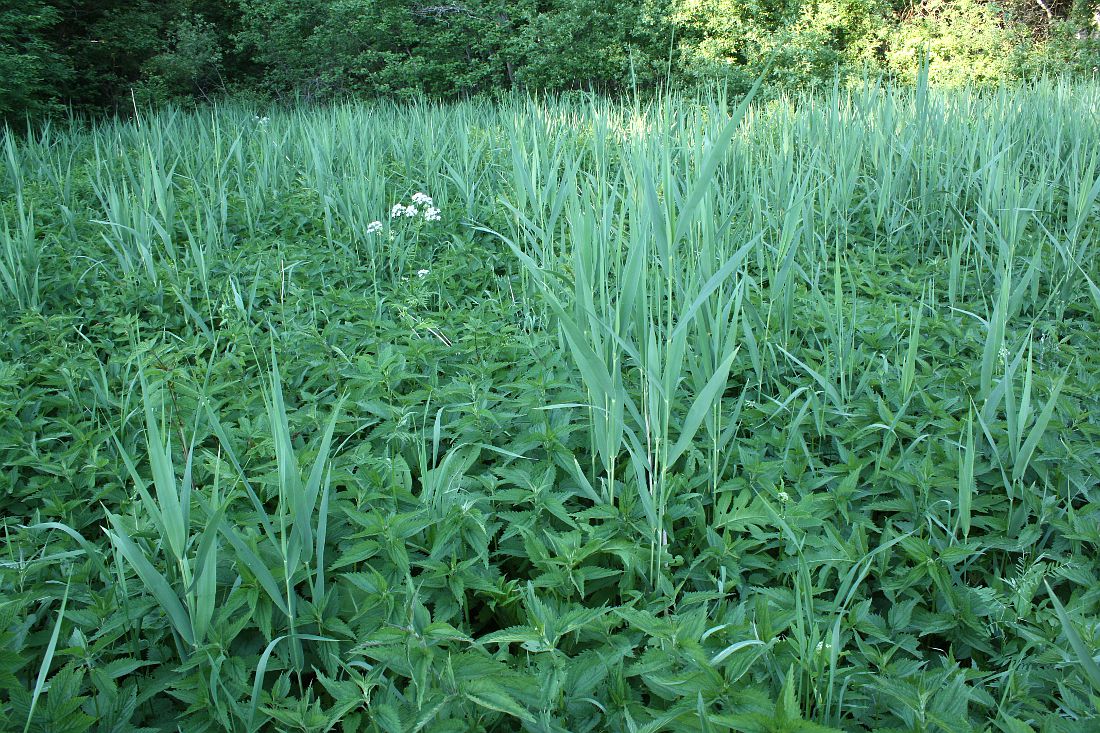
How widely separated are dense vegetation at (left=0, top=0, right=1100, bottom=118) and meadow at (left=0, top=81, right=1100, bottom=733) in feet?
27.2

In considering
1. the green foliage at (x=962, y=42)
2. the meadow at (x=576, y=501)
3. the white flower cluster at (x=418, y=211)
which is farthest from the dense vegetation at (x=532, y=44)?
the meadow at (x=576, y=501)

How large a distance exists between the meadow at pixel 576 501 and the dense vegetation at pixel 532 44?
8.28 m

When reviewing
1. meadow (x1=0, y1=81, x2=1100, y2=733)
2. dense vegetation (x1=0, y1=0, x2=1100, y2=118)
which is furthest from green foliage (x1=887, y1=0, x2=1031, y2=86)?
meadow (x1=0, y1=81, x2=1100, y2=733)

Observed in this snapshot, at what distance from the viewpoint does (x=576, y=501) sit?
4.89 ft

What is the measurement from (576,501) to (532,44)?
1022 cm

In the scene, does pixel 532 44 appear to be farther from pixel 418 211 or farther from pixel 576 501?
pixel 576 501

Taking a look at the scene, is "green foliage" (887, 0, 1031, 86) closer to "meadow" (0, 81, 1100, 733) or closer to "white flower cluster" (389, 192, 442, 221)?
"meadow" (0, 81, 1100, 733)

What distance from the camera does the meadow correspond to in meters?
0.93

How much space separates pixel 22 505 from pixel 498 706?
133 centimetres

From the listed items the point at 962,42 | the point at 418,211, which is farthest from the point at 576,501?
the point at 962,42

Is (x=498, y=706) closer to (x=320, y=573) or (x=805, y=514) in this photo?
(x=320, y=573)

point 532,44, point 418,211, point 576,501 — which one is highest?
point 532,44

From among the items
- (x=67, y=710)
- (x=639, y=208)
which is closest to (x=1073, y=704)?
(x=639, y=208)

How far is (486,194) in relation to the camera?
3.87m
